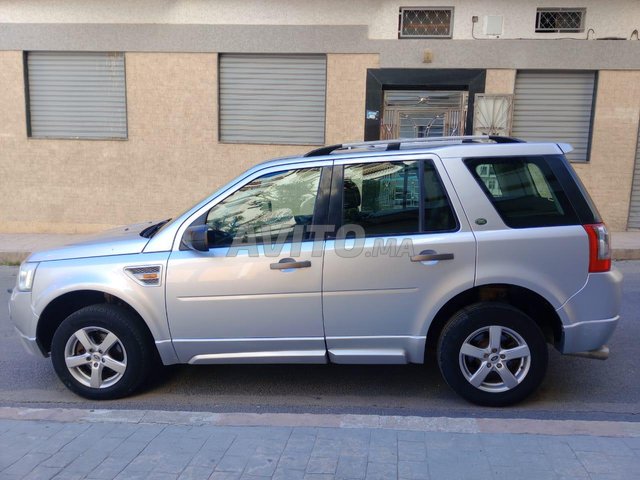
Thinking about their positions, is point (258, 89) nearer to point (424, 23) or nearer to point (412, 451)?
point (424, 23)

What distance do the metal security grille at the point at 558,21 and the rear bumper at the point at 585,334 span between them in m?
8.59

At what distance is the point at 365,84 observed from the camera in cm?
1086

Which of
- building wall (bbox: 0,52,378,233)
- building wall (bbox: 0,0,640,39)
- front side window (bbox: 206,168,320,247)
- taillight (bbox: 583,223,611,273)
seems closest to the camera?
taillight (bbox: 583,223,611,273)

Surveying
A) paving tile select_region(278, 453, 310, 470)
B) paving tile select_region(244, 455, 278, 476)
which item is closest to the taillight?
paving tile select_region(278, 453, 310, 470)

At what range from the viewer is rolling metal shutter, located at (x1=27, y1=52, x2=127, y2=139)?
1138cm

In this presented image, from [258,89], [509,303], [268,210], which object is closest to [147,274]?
[268,210]

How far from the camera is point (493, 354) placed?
3.78 meters

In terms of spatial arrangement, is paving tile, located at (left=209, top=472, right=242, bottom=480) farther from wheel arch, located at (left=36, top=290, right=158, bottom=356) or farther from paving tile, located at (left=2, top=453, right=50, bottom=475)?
wheel arch, located at (left=36, top=290, right=158, bottom=356)

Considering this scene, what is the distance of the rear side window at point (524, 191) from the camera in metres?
3.77

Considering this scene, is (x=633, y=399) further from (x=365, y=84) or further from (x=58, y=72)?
(x=58, y=72)

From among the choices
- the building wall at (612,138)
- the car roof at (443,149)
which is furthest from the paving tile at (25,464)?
the building wall at (612,138)

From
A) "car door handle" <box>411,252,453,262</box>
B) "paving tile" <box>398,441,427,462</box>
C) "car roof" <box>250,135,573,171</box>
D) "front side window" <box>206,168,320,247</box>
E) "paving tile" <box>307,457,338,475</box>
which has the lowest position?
"paving tile" <box>307,457,338,475</box>

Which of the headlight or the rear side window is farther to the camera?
the headlight

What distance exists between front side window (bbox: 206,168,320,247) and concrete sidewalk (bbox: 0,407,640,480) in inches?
49.0
